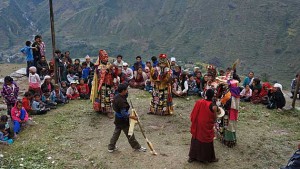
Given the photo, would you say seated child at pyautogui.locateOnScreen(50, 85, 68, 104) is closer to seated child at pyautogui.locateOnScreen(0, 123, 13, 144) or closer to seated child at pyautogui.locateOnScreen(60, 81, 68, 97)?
seated child at pyautogui.locateOnScreen(60, 81, 68, 97)

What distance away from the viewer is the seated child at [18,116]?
859 cm

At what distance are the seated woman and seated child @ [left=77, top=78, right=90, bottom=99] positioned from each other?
2.27 meters

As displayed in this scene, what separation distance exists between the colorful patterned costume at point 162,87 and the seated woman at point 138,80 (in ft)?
11.8

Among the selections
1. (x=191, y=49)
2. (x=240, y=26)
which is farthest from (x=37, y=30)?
(x=240, y=26)

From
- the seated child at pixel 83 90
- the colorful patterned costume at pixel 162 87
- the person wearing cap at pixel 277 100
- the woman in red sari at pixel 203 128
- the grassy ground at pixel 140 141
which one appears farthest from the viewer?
the seated child at pixel 83 90

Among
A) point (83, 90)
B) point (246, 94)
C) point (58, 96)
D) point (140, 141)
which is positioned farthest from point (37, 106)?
point (246, 94)

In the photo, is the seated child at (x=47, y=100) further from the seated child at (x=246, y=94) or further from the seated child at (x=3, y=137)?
the seated child at (x=246, y=94)

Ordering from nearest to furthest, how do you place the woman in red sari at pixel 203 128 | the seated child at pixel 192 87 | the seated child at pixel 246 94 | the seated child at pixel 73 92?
the woman in red sari at pixel 203 128 → the seated child at pixel 73 92 → the seated child at pixel 246 94 → the seated child at pixel 192 87

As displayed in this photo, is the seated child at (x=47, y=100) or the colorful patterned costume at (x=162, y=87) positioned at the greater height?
the colorful patterned costume at (x=162, y=87)

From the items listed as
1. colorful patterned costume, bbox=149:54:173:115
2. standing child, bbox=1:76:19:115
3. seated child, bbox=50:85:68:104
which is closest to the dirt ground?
colorful patterned costume, bbox=149:54:173:115

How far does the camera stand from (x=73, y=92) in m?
12.1

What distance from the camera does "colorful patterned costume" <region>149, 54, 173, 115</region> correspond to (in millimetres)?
9773

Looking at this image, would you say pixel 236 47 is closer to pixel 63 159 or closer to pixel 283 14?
pixel 283 14

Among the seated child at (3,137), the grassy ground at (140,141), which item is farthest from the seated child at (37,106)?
the seated child at (3,137)
